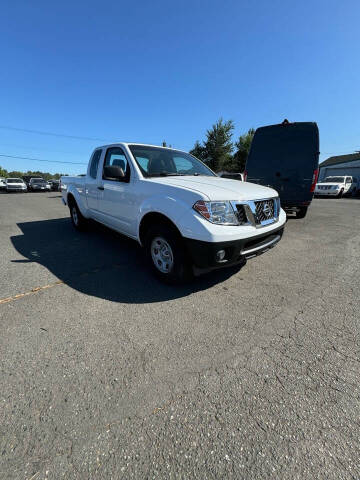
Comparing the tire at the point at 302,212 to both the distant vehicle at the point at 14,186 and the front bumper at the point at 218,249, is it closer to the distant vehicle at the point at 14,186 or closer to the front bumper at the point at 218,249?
the front bumper at the point at 218,249

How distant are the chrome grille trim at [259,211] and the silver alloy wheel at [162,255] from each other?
94 cm

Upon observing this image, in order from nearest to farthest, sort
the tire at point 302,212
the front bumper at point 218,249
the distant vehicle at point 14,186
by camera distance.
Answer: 1. the front bumper at point 218,249
2. the tire at point 302,212
3. the distant vehicle at point 14,186

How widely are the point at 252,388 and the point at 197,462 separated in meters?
0.58

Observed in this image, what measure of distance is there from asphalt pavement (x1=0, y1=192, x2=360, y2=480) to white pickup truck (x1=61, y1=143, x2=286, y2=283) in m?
0.50

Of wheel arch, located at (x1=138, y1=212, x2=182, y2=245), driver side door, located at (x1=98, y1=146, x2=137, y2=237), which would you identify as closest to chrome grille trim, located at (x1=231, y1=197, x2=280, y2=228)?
wheel arch, located at (x1=138, y1=212, x2=182, y2=245)

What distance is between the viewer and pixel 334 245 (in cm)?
461

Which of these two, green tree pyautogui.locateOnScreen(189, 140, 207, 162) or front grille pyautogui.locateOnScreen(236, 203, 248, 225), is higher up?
green tree pyautogui.locateOnScreen(189, 140, 207, 162)

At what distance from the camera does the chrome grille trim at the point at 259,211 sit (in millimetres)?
2496

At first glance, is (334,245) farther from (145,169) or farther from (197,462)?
(197,462)

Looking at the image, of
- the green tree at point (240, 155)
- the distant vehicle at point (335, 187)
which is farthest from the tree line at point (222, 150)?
the distant vehicle at point (335, 187)

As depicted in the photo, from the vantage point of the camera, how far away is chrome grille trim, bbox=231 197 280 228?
98.2 inches

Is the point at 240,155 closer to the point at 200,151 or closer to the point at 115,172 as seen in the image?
the point at 200,151

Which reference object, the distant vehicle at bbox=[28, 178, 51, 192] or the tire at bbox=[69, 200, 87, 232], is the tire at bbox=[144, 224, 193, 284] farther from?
the distant vehicle at bbox=[28, 178, 51, 192]

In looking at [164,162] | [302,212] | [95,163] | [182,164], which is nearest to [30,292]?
[164,162]
